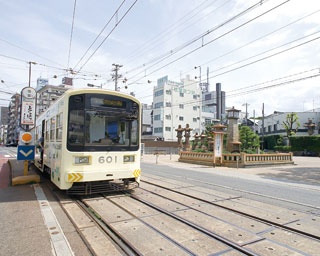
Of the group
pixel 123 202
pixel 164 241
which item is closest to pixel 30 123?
pixel 123 202

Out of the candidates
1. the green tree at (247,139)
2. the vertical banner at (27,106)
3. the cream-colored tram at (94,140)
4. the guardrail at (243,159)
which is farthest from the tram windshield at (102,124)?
the green tree at (247,139)

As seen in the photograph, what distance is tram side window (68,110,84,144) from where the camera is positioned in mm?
6543

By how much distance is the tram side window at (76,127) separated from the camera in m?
6.54

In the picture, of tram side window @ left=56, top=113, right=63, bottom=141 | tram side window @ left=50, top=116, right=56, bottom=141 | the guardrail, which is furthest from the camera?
the guardrail

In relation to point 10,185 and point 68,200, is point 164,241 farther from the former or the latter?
point 10,185

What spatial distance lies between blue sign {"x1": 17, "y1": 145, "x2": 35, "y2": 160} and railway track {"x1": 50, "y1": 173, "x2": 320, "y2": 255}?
408 centimetres

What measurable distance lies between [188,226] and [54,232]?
249 cm

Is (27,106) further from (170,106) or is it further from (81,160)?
(170,106)

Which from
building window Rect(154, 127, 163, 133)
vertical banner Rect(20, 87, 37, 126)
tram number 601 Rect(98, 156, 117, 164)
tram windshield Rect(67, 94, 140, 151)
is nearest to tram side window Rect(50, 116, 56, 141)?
tram windshield Rect(67, 94, 140, 151)

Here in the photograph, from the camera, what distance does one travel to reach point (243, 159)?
17500mm

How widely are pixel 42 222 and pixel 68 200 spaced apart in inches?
71.8

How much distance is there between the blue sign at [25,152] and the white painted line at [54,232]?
3573 mm

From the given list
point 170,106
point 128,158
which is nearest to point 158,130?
point 170,106

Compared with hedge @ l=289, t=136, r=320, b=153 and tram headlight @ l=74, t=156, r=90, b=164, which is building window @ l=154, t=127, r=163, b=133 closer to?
hedge @ l=289, t=136, r=320, b=153
